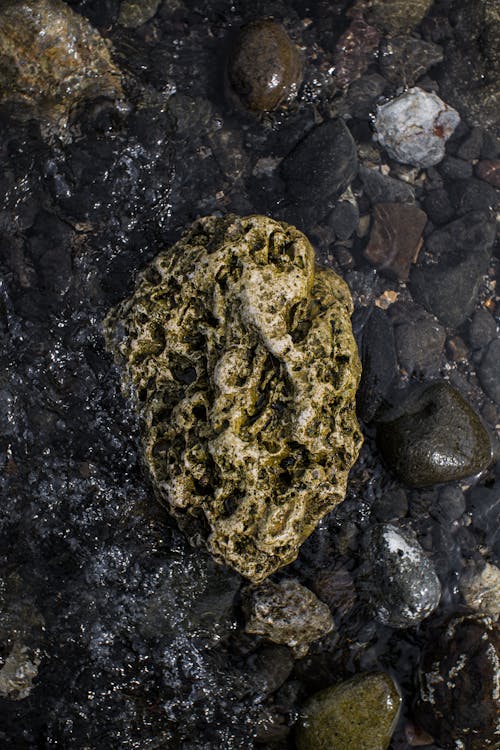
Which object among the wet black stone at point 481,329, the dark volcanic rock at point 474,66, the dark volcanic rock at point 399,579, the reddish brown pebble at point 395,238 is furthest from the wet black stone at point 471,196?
the dark volcanic rock at point 399,579

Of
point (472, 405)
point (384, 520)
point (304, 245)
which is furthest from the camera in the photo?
point (472, 405)

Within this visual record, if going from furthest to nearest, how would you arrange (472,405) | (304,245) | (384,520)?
(472,405) < (384,520) < (304,245)

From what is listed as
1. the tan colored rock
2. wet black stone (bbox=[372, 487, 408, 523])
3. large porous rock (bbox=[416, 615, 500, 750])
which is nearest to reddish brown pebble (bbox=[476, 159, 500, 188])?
wet black stone (bbox=[372, 487, 408, 523])

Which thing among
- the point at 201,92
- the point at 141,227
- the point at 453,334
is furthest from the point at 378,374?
the point at 201,92

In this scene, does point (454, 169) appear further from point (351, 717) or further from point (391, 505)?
point (351, 717)

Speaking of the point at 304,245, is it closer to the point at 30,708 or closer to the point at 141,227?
the point at 141,227

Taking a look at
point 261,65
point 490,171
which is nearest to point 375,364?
point 490,171
